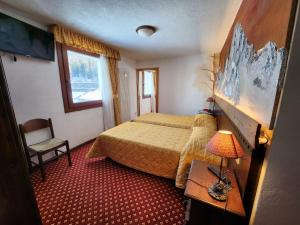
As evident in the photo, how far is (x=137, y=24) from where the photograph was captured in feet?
6.95

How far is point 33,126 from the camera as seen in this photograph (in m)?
2.09

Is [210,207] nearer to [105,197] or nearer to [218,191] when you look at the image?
[218,191]

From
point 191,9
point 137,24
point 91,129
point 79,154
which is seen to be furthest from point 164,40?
point 79,154

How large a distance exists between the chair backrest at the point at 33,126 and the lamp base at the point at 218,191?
Result: 8.06ft

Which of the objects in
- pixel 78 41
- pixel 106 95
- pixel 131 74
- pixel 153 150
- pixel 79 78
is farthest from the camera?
pixel 131 74

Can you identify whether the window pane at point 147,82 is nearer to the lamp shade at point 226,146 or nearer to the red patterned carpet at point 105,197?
the red patterned carpet at point 105,197

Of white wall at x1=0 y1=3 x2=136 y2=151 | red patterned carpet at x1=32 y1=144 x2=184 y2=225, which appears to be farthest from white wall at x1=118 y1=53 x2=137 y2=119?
red patterned carpet at x1=32 y1=144 x2=184 y2=225

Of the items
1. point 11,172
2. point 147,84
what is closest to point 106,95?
point 147,84

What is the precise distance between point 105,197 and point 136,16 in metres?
2.44

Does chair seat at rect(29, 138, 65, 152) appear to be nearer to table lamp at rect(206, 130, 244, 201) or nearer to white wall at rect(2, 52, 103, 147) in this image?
white wall at rect(2, 52, 103, 147)

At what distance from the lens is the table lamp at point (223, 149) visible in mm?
842

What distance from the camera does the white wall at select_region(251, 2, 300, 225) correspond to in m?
0.59

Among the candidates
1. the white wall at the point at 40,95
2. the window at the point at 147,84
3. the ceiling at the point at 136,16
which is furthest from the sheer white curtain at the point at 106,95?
the window at the point at 147,84

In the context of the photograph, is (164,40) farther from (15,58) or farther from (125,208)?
(125,208)
